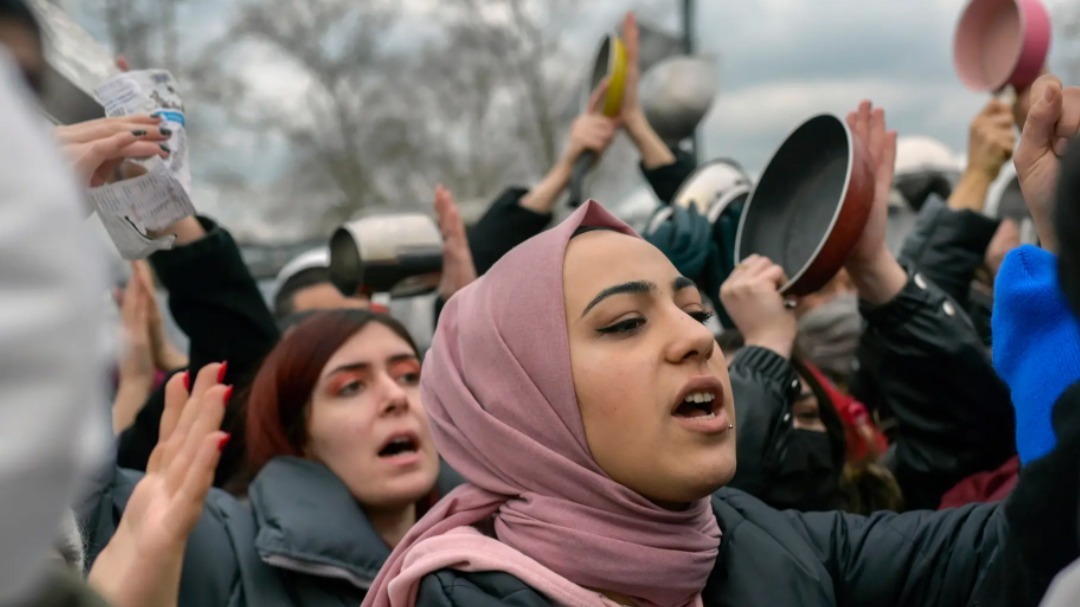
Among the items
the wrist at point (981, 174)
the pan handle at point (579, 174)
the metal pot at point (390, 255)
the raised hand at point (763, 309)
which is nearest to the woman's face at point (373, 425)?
the metal pot at point (390, 255)

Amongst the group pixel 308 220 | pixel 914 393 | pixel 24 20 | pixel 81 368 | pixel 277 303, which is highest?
pixel 24 20

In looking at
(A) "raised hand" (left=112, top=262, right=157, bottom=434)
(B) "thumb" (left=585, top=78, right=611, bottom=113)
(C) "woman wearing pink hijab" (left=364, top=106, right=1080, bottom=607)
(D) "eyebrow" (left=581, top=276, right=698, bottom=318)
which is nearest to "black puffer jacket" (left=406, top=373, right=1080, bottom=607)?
(C) "woman wearing pink hijab" (left=364, top=106, right=1080, bottom=607)

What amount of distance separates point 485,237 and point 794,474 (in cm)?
145

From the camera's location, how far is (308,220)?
17.7 meters

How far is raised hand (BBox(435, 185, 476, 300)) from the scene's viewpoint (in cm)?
383

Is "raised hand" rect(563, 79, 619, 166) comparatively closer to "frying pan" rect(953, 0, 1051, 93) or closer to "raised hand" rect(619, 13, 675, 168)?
"raised hand" rect(619, 13, 675, 168)

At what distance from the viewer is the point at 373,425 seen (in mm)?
2805

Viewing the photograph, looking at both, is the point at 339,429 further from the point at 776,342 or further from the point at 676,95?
the point at 676,95

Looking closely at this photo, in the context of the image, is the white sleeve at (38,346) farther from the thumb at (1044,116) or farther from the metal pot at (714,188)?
the metal pot at (714,188)

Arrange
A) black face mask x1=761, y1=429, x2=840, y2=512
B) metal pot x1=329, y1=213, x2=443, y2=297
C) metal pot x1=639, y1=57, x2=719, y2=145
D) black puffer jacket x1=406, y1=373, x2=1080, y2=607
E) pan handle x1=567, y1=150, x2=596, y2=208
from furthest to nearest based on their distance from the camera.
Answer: metal pot x1=639, y1=57, x2=719, y2=145, pan handle x1=567, y1=150, x2=596, y2=208, metal pot x1=329, y1=213, x2=443, y2=297, black face mask x1=761, y1=429, x2=840, y2=512, black puffer jacket x1=406, y1=373, x2=1080, y2=607

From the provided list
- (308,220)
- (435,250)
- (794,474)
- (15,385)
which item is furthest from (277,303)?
(308,220)

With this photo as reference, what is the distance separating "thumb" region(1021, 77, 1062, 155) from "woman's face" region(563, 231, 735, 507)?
0.61 m

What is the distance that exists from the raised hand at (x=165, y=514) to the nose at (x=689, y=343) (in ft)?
2.69

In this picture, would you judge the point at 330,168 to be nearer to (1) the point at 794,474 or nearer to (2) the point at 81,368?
(1) the point at 794,474
